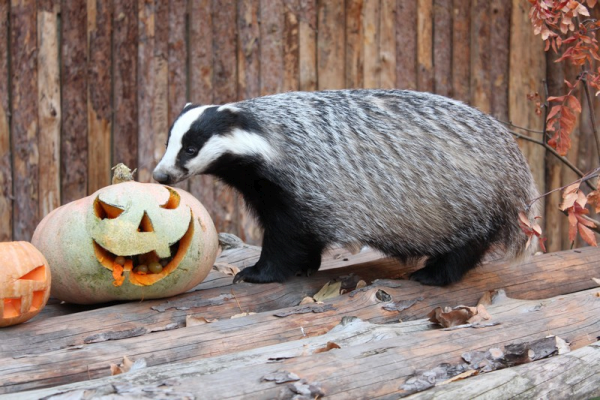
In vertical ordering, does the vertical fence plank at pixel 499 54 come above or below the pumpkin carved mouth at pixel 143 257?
above

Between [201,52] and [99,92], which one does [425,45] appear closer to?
[201,52]

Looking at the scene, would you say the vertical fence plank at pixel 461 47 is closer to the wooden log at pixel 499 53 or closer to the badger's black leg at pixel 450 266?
the wooden log at pixel 499 53

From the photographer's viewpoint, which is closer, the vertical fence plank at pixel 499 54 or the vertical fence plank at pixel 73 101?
the vertical fence plank at pixel 73 101

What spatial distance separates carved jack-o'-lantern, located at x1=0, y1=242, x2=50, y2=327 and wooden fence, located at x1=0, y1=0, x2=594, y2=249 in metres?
2.23

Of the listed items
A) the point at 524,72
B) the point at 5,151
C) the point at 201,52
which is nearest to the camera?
the point at 5,151

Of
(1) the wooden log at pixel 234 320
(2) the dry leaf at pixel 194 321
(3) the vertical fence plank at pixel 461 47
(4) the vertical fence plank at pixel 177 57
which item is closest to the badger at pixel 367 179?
(1) the wooden log at pixel 234 320

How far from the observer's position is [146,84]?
544cm

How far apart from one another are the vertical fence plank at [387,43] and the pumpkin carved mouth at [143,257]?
9.69ft

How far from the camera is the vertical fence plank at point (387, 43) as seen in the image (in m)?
6.04

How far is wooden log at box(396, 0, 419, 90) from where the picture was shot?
20.0 feet

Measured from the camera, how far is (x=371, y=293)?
3.55 m

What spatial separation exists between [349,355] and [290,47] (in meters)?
3.58

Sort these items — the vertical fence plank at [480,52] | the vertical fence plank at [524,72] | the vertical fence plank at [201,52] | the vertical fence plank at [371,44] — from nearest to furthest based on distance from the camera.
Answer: the vertical fence plank at [201,52]
the vertical fence plank at [371,44]
the vertical fence plank at [480,52]
the vertical fence plank at [524,72]

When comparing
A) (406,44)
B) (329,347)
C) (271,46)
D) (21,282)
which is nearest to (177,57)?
(271,46)
